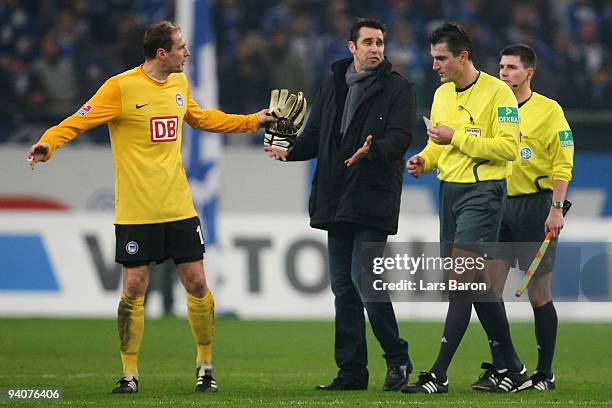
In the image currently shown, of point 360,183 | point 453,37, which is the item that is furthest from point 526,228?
point 453,37

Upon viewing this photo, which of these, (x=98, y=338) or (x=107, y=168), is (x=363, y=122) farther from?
(x=107, y=168)

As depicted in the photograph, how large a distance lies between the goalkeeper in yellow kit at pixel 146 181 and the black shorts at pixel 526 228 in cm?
217

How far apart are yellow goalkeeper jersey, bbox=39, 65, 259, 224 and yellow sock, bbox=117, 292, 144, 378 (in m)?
0.53

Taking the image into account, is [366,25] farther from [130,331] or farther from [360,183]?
[130,331]

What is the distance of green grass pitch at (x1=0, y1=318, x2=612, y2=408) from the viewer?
8.63 metres

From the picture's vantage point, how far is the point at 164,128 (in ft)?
29.9

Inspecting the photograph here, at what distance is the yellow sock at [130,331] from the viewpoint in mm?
9094

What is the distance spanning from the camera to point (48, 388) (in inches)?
367

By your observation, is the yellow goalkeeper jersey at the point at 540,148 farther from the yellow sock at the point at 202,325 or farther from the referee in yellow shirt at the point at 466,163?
the yellow sock at the point at 202,325

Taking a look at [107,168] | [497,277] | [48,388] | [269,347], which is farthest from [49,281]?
[497,277]

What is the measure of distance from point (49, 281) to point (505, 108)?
9248mm

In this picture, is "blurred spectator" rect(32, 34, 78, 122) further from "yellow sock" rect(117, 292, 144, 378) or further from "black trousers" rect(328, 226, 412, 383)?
"black trousers" rect(328, 226, 412, 383)

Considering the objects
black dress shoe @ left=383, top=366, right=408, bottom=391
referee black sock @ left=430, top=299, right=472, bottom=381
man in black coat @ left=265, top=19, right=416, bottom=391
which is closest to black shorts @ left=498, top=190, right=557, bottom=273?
referee black sock @ left=430, top=299, right=472, bottom=381

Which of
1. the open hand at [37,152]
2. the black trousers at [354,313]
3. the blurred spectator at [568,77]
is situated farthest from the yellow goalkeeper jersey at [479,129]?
the blurred spectator at [568,77]
